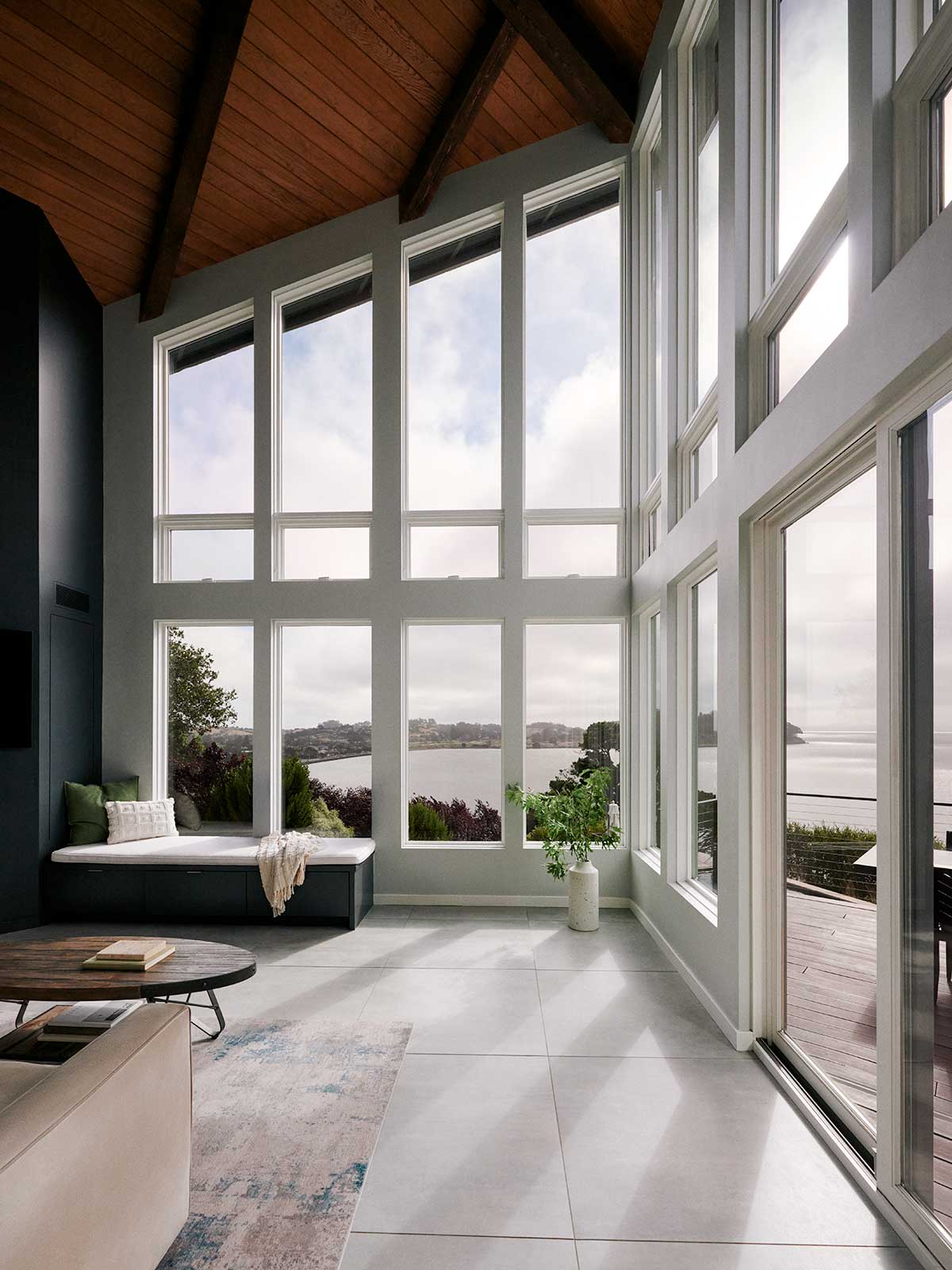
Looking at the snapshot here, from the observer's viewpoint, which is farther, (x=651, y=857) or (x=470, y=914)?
(x=470, y=914)

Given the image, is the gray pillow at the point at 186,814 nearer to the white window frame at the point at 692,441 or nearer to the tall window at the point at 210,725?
the tall window at the point at 210,725

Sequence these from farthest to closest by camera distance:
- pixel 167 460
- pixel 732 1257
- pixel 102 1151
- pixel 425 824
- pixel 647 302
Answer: pixel 167 460 → pixel 425 824 → pixel 647 302 → pixel 732 1257 → pixel 102 1151

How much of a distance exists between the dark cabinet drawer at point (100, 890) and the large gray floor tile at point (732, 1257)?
4.31 metres

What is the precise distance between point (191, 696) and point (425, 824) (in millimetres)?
2175

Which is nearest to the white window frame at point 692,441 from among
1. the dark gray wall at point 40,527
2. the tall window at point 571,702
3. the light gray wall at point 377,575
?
the light gray wall at point 377,575

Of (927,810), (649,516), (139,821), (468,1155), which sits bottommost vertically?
(468,1155)

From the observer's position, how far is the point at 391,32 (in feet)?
16.5

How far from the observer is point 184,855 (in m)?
5.54

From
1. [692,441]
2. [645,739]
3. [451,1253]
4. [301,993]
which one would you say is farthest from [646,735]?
[451,1253]

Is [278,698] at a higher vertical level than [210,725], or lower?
higher

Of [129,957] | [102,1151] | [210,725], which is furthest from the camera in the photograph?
[210,725]

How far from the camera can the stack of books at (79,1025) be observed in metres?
2.87

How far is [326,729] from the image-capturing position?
6.38 m

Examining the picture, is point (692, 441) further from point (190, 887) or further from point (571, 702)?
point (190, 887)
